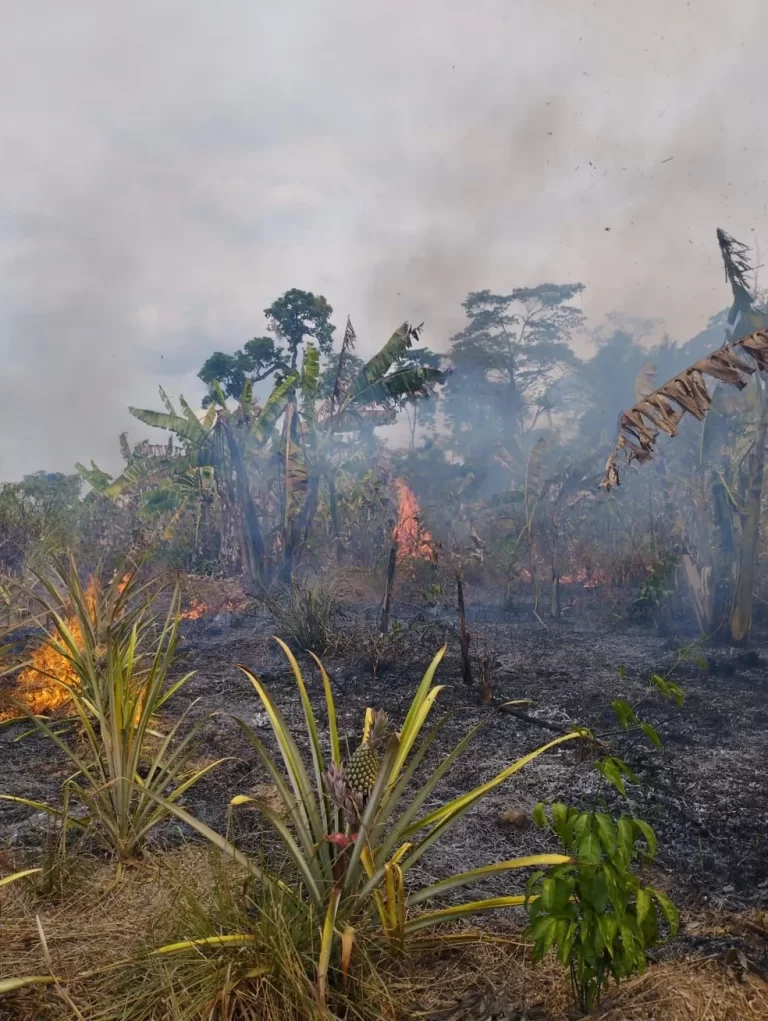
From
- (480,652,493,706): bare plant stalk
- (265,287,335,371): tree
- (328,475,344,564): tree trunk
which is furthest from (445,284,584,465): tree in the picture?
(480,652,493,706): bare plant stalk

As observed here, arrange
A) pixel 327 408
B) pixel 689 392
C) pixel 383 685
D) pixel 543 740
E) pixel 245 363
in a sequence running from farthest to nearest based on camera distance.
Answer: pixel 245 363 < pixel 327 408 < pixel 383 685 < pixel 543 740 < pixel 689 392

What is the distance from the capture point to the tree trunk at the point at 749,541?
797 cm

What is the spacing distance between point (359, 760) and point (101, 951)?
1.21 m

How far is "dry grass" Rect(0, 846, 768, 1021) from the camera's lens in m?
1.91

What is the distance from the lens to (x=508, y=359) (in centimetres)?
3303

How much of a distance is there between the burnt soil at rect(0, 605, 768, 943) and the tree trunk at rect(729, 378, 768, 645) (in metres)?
0.39

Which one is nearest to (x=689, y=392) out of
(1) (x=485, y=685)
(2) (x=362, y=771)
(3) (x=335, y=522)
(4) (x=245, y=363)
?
(1) (x=485, y=685)

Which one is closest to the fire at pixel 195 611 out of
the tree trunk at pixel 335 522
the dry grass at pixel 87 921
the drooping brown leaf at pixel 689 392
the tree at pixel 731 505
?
the tree trunk at pixel 335 522

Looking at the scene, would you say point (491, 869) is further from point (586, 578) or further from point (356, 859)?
point (586, 578)

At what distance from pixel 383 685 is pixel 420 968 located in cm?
436

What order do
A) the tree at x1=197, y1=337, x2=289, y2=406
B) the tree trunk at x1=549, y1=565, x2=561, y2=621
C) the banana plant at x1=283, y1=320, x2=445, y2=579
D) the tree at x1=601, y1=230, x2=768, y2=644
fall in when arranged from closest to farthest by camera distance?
the tree at x1=601, y1=230, x2=768, y2=644 → the tree trunk at x1=549, y1=565, x2=561, y2=621 → the banana plant at x1=283, y1=320, x2=445, y2=579 → the tree at x1=197, y1=337, x2=289, y2=406

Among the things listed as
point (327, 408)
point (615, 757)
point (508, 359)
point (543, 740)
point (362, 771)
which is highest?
point (508, 359)

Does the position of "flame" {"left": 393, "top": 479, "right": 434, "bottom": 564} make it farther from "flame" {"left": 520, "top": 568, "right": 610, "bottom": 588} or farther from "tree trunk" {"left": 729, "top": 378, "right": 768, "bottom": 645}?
"tree trunk" {"left": 729, "top": 378, "right": 768, "bottom": 645}

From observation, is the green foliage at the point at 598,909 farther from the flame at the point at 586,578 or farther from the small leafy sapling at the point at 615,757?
the flame at the point at 586,578
